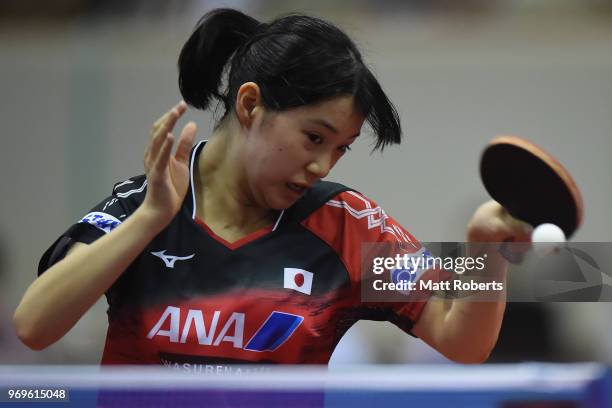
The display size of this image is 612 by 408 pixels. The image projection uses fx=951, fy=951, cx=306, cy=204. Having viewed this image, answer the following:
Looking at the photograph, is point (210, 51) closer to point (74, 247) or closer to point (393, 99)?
point (74, 247)

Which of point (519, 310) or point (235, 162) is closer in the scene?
point (235, 162)

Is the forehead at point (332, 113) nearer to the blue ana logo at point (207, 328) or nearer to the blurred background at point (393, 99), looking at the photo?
the blue ana logo at point (207, 328)

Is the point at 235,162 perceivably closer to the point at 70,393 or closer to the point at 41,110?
the point at 70,393

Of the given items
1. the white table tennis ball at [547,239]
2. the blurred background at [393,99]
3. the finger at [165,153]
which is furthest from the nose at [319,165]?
the blurred background at [393,99]

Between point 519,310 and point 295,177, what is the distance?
2082mm

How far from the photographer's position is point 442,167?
5.21m

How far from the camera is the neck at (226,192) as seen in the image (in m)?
1.85

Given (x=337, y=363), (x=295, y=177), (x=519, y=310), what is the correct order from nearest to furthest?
(x=295, y=177)
(x=519, y=310)
(x=337, y=363)

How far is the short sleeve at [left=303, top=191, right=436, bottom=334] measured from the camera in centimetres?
187

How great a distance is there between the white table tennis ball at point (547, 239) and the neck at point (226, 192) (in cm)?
51

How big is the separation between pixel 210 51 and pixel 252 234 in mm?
379

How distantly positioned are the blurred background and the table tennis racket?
3002 mm

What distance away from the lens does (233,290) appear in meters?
1.81

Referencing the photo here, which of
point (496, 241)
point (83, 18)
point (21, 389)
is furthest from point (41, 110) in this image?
point (496, 241)
